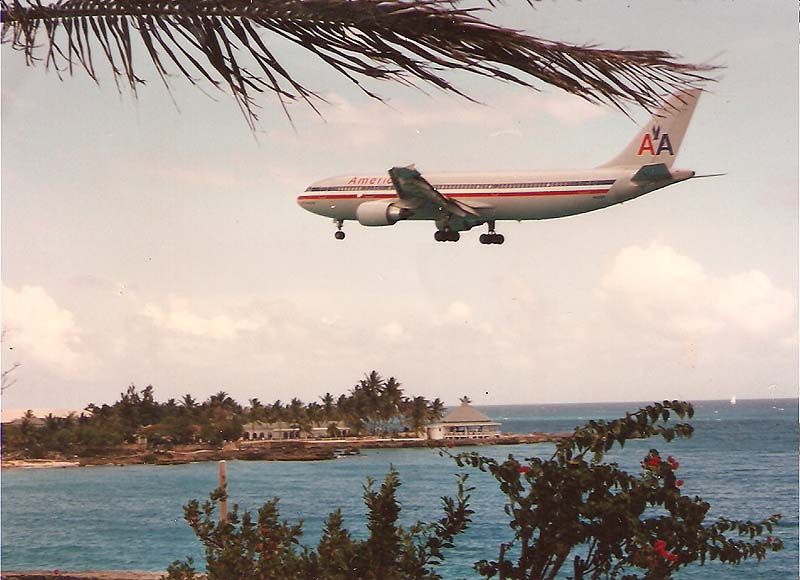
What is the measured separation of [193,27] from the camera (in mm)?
2703

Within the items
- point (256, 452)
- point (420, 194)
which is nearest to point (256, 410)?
point (256, 452)

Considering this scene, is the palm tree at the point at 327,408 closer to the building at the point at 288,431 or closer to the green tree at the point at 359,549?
the building at the point at 288,431

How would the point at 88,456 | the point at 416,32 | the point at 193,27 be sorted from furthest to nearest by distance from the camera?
the point at 88,456 → the point at 193,27 → the point at 416,32

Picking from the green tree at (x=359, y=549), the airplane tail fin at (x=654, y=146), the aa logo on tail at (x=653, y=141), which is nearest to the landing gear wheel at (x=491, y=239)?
the airplane tail fin at (x=654, y=146)

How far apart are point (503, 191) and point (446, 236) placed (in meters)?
3.75

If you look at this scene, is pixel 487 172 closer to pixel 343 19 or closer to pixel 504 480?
pixel 504 480

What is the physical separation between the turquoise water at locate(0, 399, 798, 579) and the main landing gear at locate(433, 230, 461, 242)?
839 centimetres

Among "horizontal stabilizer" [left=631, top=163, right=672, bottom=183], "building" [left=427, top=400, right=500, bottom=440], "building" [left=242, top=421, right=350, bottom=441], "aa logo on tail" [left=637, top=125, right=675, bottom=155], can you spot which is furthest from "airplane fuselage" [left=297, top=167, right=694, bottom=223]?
"building" [left=242, top=421, right=350, bottom=441]

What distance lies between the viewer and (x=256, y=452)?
7150 centimetres

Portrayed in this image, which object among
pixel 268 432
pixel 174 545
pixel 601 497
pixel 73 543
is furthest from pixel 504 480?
pixel 268 432

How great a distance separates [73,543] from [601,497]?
5343 cm

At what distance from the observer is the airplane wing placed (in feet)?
75.7

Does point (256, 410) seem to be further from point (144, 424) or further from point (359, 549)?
point (359, 549)

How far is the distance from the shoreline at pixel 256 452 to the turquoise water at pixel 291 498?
0.90 metres
